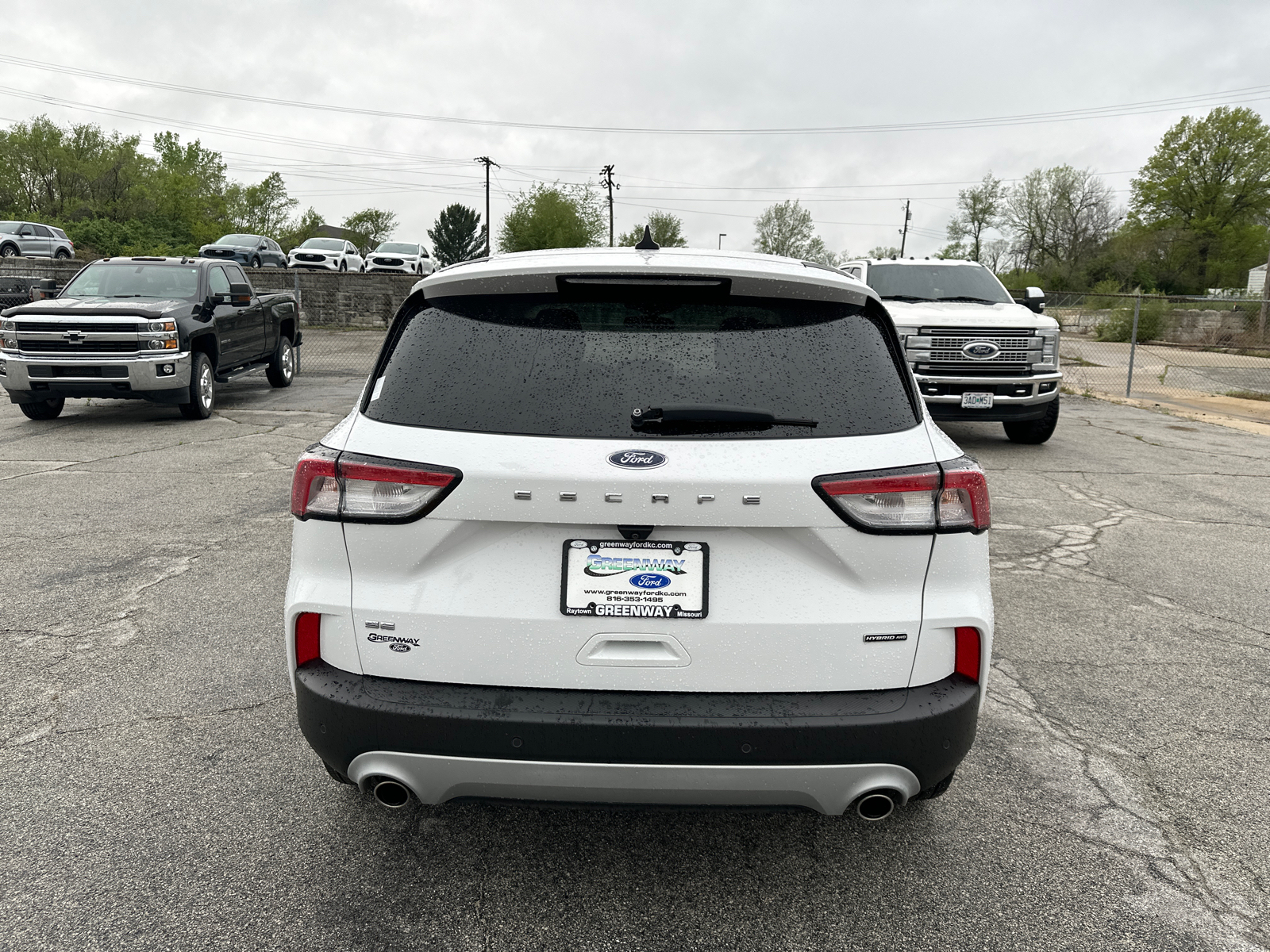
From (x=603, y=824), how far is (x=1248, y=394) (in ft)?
64.4

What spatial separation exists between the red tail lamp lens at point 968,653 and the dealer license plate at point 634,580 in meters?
0.68

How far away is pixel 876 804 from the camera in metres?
2.36

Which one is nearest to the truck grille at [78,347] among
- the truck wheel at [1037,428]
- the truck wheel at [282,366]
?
the truck wheel at [282,366]

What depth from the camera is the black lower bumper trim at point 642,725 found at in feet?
7.28

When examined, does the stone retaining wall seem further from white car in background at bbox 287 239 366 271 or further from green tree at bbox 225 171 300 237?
green tree at bbox 225 171 300 237

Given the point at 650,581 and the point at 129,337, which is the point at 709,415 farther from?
the point at 129,337

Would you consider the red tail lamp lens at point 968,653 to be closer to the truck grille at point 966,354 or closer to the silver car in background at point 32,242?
the truck grille at point 966,354

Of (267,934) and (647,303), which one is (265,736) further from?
(647,303)

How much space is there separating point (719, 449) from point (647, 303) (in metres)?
0.48

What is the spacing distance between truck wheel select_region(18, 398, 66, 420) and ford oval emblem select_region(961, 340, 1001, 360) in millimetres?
10830

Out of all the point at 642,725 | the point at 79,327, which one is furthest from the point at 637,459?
the point at 79,327

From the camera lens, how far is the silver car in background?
3662cm

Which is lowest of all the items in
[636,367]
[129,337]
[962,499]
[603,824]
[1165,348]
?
[603,824]

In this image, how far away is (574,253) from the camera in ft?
9.16
